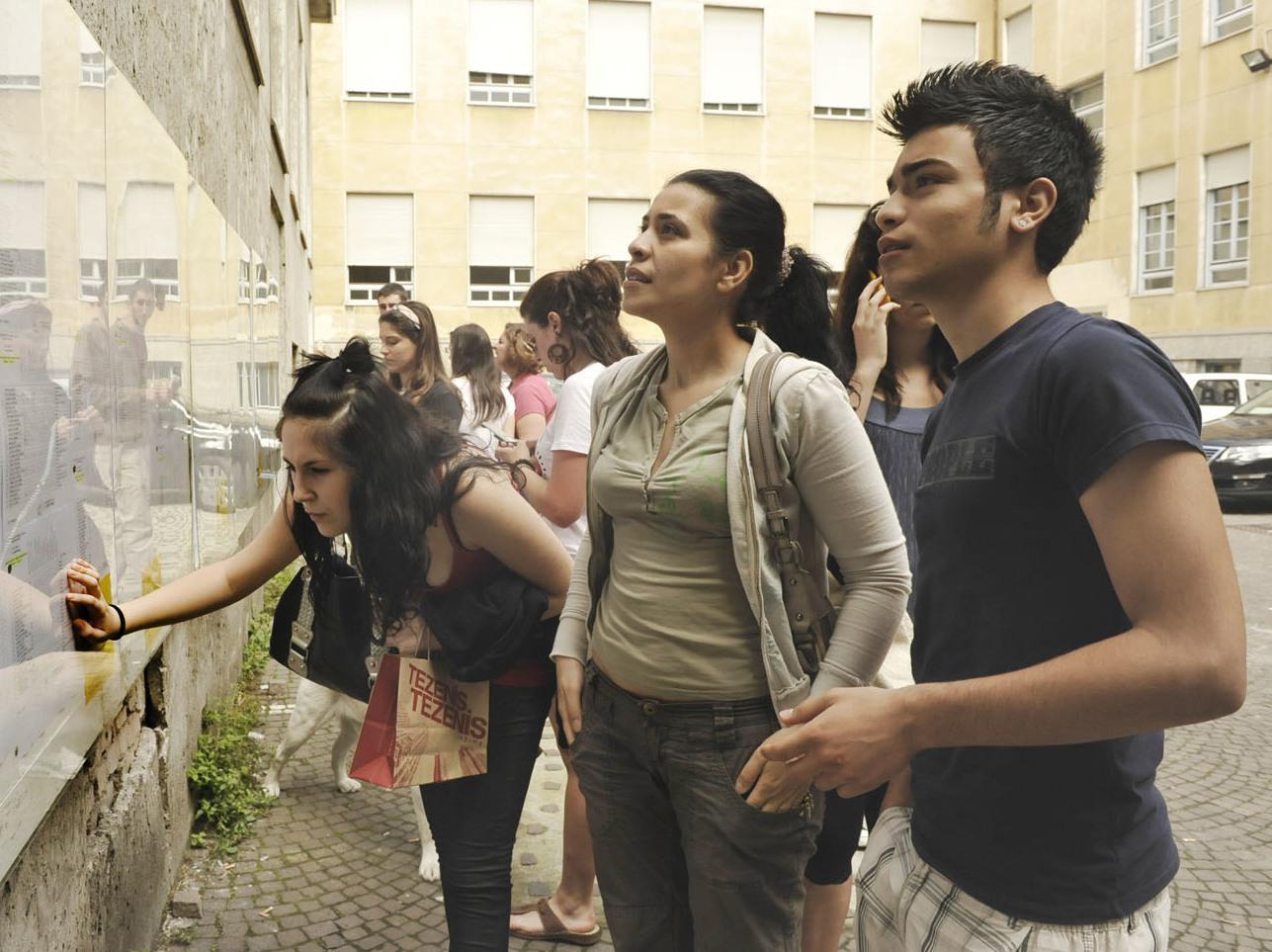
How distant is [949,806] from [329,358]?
1.69 m

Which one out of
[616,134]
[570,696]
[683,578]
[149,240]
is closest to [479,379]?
[149,240]

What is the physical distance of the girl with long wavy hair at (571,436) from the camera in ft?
11.4

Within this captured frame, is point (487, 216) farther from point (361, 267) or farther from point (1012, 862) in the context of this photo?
point (1012, 862)

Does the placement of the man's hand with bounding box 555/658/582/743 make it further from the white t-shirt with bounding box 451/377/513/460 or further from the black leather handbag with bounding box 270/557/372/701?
the white t-shirt with bounding box 451/377/513/460

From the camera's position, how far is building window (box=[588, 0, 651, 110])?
2427 centimetres

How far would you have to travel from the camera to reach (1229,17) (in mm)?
21641

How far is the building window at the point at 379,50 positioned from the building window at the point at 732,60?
6.40 metres

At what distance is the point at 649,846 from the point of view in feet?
7.49

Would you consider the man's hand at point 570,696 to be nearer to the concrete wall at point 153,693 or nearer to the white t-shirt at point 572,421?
the white t-shirt at point 572,421

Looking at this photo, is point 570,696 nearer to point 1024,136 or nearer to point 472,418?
point 1024,136

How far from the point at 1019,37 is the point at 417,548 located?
28.3 metres

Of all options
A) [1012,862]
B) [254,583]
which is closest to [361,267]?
[254,583]

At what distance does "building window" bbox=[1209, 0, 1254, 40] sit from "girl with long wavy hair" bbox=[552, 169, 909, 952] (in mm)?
23194

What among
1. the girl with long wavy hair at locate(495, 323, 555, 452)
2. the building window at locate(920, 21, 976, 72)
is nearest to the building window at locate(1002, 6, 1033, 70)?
the building window at locate(920, 21, 976, 72)
